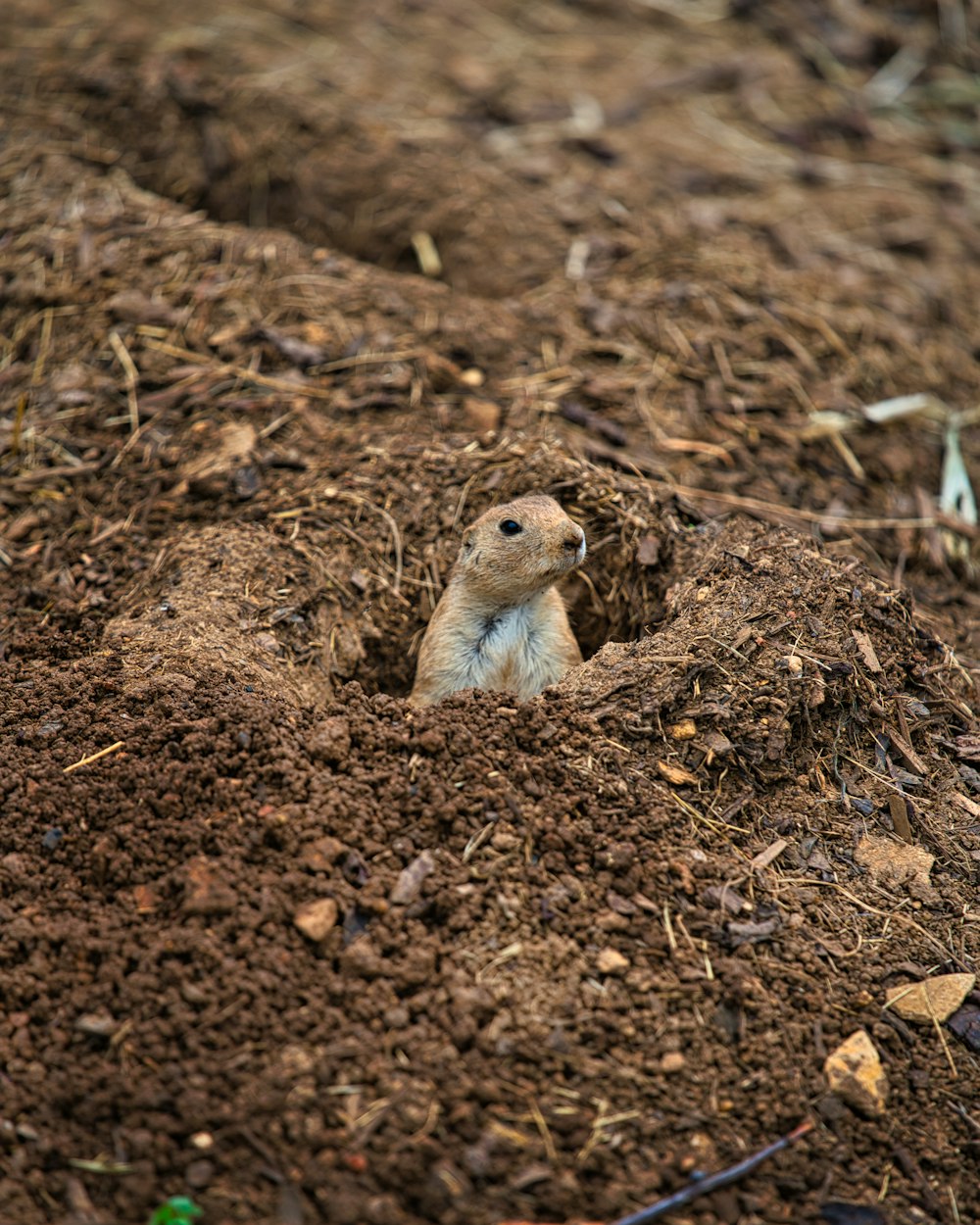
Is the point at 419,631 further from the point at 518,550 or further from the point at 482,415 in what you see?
the point at 482,415

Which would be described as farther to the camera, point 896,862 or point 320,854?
point 896,862

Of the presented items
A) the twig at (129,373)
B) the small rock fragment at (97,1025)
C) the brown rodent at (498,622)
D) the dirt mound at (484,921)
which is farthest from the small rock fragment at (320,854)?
the twig at (129,373)

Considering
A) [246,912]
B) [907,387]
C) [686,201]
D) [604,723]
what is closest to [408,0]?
[686,201]

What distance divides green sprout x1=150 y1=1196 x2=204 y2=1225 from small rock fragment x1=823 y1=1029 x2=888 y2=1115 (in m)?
2.10

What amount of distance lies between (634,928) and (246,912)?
1357 millimetres

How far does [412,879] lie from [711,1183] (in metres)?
1.37

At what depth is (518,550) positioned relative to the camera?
5633 mm

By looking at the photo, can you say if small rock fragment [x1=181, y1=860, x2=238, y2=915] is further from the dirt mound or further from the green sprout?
the green sprout

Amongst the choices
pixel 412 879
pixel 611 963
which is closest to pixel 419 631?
pixel 412 879

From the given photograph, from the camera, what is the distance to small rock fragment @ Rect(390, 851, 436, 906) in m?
4.09

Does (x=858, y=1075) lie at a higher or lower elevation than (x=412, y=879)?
lower

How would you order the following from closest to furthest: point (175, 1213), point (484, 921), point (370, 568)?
1. point (175, 1213)
2. point (484, 921)
3. point (370, 568)

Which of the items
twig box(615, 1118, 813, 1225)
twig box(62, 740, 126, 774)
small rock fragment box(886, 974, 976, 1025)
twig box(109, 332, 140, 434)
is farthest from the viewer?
twig box(109, 332, 140, 434)

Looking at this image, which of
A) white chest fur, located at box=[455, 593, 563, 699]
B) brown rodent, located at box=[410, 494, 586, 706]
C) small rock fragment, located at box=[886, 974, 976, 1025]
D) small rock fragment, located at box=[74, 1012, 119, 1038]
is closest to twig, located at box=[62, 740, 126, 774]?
small rock fragment, located at box=[74, 1012, 119, 1038]
